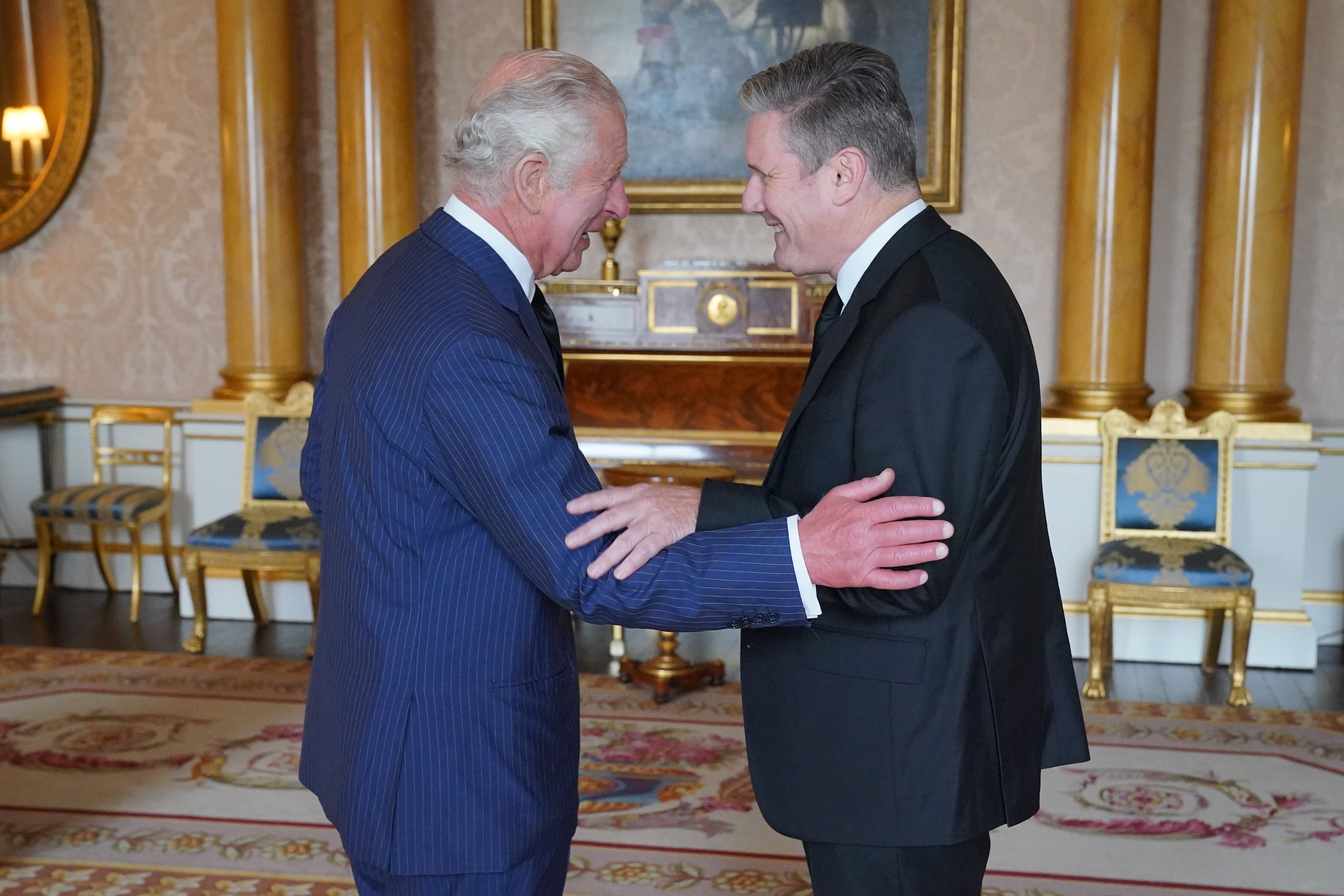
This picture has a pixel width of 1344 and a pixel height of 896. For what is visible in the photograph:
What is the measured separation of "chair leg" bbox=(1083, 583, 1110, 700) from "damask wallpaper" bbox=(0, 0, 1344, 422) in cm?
145

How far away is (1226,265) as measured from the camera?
5.55m

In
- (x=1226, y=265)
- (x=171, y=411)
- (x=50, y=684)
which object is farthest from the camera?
(x=171, y=411)

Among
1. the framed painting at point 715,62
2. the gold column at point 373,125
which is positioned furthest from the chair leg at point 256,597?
the framed painting at point 715,62

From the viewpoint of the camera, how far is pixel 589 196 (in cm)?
177

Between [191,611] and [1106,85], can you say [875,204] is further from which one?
[191,611]

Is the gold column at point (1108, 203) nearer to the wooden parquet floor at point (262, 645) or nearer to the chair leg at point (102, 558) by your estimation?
the wooden parquet floor at point (262, 645)

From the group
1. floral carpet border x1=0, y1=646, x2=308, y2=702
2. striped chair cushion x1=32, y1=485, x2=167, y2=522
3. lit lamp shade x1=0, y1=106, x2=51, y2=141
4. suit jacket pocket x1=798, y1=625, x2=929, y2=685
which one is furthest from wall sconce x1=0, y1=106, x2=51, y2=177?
suit jacket pocket x1=798, y1=625, x2=929, y2=685

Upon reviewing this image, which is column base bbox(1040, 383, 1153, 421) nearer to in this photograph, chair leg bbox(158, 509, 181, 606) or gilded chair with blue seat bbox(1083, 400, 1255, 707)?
gilded chair with blue seat bbox(1083, 400, 1255, 707)

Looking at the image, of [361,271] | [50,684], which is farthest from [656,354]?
[50,684]

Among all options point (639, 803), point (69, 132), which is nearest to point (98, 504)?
point (69, 132)

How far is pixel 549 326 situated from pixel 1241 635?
Result: 12.9 feet

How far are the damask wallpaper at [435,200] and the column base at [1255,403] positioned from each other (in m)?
0.40

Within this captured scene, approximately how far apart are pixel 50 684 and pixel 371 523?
398cm

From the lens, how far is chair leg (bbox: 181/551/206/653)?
5512 mm
